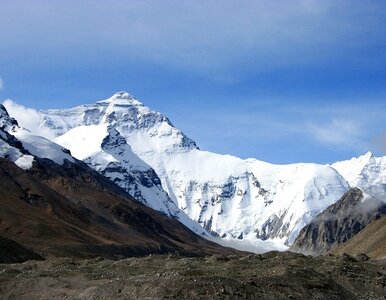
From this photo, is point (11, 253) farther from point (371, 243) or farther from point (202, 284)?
point (371, 243)

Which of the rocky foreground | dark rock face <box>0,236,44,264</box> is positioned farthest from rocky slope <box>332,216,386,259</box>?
the rocky foreground

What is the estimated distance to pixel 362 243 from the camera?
498 feet

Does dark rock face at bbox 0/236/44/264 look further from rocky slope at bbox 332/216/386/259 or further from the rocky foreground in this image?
rocky slope at bbox 332/216/386/259

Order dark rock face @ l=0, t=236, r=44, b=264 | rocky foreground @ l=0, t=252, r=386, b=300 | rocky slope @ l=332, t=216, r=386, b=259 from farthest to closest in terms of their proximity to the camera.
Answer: rocky slope @ l=332, t=216, r=386, b=259, dark rock face @ l=0, t=236, r=44, b=264, rocky foreground @ l=0, t=252, r=386, b=300

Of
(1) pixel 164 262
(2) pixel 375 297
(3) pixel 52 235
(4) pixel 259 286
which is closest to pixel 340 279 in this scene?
(2) pixel 375 297

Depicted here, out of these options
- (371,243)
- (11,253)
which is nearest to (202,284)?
(11,253)

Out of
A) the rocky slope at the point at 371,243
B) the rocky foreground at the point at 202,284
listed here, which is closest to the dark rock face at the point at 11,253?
the rocky foreground at the point at 202,284

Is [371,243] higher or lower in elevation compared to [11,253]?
higher

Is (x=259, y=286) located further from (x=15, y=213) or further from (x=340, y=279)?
(x=15, y=213)

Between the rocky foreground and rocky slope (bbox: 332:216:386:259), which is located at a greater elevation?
rocky slope (bbox: 332:216:386:259)

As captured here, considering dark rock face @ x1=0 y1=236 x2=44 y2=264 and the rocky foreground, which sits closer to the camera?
the rocky foreground

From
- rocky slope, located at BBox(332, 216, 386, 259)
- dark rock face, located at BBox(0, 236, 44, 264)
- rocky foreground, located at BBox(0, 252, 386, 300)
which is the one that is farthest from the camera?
rocky slope, located at BBox(332, 216, 386, 259)

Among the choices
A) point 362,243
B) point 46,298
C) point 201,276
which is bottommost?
point 46,298

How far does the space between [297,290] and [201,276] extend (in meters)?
7.18
